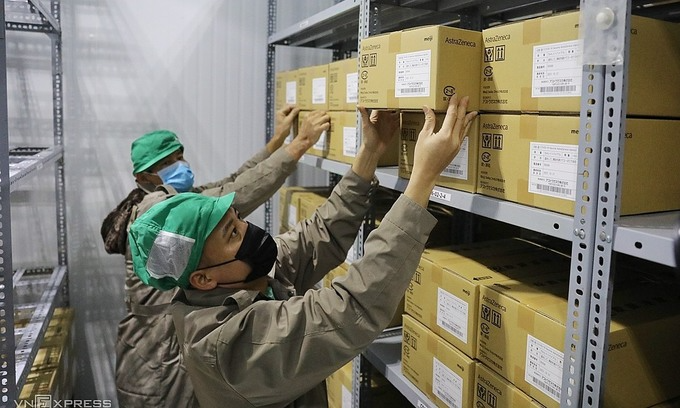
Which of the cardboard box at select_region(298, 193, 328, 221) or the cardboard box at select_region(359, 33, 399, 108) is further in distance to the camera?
the cardboard box at select_region(298, 193, 328, 221)

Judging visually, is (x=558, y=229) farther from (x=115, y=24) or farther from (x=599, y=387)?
(x=115, y=24)

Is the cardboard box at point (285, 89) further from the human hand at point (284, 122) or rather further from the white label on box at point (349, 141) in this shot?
the white label on box at point (349, 141)

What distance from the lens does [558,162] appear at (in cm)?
101

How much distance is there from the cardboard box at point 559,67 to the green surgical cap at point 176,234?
699 millimetres

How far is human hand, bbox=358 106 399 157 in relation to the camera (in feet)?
5.19

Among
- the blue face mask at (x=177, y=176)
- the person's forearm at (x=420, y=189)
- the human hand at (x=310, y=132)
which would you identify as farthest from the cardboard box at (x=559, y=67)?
the blue face mask at (x=177, y=176)

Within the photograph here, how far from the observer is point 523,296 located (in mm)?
1152

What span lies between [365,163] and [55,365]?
158cm

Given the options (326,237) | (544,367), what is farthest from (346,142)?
(544,367)

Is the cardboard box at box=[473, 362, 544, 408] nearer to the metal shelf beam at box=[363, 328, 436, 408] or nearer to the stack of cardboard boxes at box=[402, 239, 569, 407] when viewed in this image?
the stack of cardboard boxes at box=[402, 239, 569, 407]

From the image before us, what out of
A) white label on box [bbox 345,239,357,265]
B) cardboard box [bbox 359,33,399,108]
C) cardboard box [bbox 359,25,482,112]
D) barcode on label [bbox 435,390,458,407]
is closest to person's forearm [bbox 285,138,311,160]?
white label on box [bbox 345,239,357,265]

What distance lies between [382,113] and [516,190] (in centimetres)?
58

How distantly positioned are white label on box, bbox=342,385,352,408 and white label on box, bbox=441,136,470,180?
38.6 inches

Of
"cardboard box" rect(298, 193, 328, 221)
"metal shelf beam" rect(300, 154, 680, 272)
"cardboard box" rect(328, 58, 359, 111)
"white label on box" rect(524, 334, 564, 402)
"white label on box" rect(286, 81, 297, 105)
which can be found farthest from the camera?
"white label on box" rect(286, 81, 297, 105)
